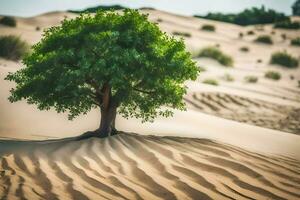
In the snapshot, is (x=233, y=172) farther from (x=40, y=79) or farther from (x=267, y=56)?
(x=267, y=56)

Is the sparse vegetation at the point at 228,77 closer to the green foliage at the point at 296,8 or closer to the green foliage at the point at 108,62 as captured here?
the green foliage at the point at 108,62

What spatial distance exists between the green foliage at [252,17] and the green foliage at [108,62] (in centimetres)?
3968

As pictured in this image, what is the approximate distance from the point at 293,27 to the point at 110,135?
33.1 metres

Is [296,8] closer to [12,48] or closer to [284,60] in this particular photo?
[284,60]

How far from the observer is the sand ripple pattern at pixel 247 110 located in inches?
441

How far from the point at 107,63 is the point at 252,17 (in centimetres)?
4250

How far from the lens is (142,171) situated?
4.82 meters

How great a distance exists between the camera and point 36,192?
4.07m

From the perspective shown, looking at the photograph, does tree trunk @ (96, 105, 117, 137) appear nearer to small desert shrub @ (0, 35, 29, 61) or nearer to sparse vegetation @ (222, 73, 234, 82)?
small desert shrub @ (0, 35, 29, 61)

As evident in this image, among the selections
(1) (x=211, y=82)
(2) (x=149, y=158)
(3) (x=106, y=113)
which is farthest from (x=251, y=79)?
(2) (x=149, y=158)

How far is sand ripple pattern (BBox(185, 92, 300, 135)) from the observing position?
36.8ft

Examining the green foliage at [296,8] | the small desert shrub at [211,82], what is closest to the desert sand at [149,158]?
the small desert shrub at [211,82]

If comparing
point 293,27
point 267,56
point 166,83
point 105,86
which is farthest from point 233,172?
point 293,27

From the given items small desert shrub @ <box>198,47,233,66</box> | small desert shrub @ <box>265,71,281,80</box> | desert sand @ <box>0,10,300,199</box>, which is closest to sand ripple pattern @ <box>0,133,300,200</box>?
desert sand @ <box>0,10,300,199</box>
